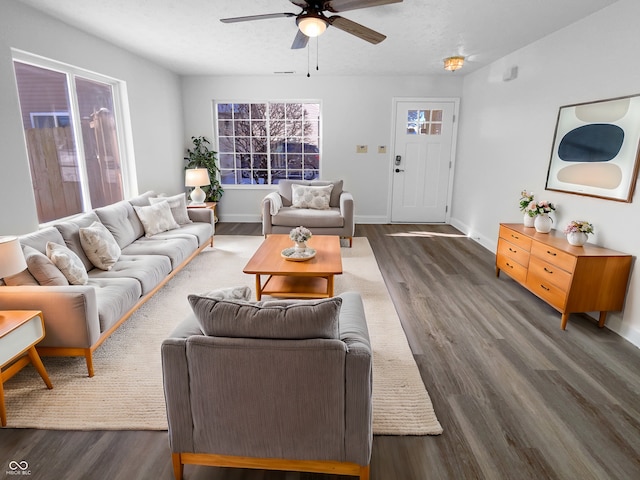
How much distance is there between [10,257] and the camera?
2.00 meters

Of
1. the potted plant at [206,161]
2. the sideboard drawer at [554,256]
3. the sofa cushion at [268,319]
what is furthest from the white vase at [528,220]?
the potted plant at [206,161]

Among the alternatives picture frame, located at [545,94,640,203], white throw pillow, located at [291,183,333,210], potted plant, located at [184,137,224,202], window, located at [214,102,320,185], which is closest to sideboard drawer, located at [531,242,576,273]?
picture frame, located at [545,94,640,203]

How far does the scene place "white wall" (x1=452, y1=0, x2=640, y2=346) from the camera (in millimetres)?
2854

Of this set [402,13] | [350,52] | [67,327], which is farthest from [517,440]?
[350,52]

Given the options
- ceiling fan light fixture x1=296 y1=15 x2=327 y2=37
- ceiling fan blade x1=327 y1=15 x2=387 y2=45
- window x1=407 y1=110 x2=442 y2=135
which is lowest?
window x1=407 y1=110 x2=442 y2=135

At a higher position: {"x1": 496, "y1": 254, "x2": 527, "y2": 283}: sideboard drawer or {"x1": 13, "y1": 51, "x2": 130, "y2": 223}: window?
{"x1": 13, "y1": 51, "x2": 130, "y2": 223}: window

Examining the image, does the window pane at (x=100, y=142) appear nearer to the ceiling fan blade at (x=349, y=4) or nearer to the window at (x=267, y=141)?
the window at (x=267, y=141)

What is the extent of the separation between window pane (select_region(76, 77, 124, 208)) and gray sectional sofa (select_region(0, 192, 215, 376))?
463mm

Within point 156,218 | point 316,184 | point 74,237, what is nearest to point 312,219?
point 316,184

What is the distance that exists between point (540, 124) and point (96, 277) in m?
4.50

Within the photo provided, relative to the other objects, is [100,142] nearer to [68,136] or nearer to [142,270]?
[68,136]

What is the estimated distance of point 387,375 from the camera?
2.36m

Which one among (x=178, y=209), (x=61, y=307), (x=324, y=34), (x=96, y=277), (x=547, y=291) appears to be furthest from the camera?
(x=178, y=209)

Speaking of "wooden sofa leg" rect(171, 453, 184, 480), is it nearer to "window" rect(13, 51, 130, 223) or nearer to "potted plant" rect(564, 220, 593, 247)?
"window" rect(13, 51, 130, 223)
